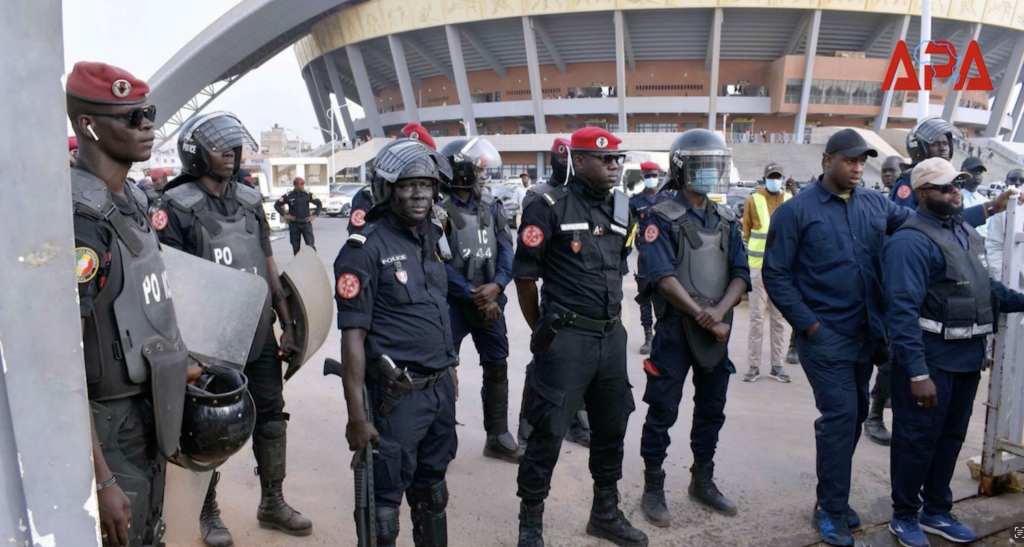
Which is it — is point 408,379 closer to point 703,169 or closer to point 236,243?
point 236,243

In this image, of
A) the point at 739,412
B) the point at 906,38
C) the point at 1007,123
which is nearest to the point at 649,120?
the point at 906,38

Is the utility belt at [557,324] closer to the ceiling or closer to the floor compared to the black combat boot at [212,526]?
closer to the ceiling

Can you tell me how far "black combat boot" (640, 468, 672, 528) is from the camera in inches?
149

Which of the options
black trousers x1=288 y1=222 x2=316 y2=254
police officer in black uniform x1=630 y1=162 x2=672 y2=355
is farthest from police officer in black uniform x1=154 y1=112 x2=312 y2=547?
black trousers x1=288 y1=222 x2=316 y2=254

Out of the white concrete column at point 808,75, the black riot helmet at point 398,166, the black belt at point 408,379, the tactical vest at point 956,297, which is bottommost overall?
the black belt at point 408,379

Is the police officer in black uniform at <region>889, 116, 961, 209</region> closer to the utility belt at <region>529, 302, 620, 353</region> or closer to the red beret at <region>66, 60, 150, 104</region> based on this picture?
the utility belt at <region>529, 302, 620, 353</region>

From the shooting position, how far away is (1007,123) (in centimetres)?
5381

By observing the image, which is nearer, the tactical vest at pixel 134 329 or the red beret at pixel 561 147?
the tactical vest at pixel 134 329

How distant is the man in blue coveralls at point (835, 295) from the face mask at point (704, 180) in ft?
1.34

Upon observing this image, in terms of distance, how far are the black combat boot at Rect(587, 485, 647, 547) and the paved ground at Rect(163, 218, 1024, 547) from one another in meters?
0.07

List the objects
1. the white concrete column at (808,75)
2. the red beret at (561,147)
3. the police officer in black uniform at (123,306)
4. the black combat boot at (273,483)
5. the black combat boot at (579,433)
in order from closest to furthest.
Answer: the police officer in black uniform at (123,306), the black combat boot at (273,483), the red beret at (561,147), the black combat boot at (579,433), the white concrete column at (808,75)

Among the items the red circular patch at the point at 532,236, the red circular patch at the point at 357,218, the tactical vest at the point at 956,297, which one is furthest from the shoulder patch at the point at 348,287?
the tactical vest at the point at 956,297

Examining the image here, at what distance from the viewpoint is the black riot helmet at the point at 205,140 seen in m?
3.45

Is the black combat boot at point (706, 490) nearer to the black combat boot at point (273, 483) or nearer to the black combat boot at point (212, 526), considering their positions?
the black combat boot at point (273, 483)
